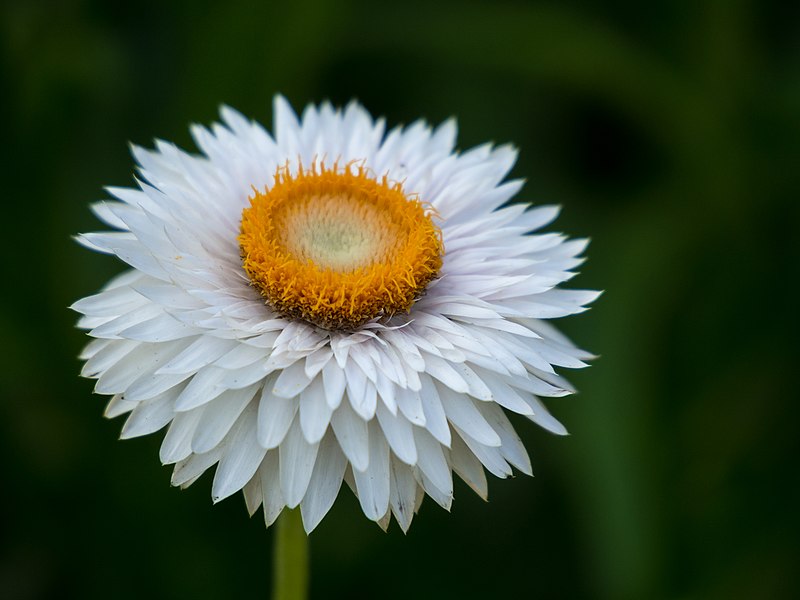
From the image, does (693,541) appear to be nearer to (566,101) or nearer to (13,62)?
(566,101)

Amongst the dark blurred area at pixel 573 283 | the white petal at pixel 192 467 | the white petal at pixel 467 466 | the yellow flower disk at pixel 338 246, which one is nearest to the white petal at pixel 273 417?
the white petal at pixel 192 467

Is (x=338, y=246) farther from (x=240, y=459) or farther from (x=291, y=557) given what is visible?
(x=291, y=557)

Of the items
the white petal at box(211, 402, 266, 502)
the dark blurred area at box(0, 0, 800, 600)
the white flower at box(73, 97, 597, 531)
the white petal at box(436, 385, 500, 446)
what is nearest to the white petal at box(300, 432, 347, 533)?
the white flower at box(73, 97, 597, 531)

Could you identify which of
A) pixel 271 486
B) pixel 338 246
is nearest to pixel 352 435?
pixel 271 486

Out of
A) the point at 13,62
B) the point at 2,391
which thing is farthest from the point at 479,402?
the point at 13,62

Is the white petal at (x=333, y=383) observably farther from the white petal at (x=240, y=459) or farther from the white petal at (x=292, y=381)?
the white petal at (x=240, y=459)

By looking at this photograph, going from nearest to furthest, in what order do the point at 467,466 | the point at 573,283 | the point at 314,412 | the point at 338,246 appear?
the point at 314,412
the point at 467,466
the point at 338,246
the point at 573,283

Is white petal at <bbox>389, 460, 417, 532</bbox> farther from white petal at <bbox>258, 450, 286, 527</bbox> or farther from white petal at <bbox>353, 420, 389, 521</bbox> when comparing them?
white petal at <bbox>258, 450, 286, 527</bbox>
